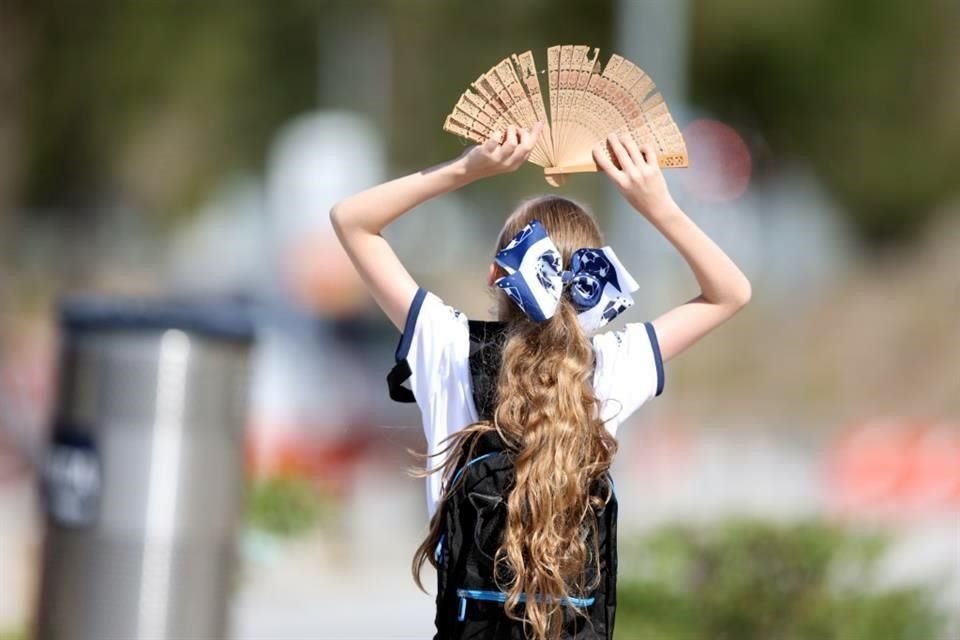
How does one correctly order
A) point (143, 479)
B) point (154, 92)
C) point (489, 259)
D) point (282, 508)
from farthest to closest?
1. point (154, 92)
2. point (489, 259)
3. point (282, 508)
4. point (143, 479)

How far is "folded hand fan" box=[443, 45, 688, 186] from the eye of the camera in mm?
3447

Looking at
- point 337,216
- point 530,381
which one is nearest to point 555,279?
point 530,381

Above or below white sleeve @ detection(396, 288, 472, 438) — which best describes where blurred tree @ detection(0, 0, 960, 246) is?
above

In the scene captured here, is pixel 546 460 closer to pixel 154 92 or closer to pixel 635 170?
pixel 635 170

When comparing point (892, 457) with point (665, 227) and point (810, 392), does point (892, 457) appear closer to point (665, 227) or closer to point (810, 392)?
point (810, 392)

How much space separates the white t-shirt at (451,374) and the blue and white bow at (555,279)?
4.7 inches

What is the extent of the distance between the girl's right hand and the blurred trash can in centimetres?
259

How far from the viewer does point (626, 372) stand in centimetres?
359

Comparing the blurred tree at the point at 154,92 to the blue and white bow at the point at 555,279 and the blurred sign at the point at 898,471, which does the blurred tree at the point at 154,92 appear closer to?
the blurred sign at the point at 898,471

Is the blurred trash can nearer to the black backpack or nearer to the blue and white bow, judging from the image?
the black backpack

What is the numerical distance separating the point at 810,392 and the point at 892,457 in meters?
8.65

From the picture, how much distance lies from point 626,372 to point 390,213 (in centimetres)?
62

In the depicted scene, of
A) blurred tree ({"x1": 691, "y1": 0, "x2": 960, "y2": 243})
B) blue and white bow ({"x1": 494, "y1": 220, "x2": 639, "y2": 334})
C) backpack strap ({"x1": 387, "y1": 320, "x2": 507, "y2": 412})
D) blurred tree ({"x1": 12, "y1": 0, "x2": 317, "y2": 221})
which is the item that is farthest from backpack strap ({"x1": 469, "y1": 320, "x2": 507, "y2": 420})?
blurred tree ({"x1": 691, "y1": 0, "x2": 960, "y2": 243})

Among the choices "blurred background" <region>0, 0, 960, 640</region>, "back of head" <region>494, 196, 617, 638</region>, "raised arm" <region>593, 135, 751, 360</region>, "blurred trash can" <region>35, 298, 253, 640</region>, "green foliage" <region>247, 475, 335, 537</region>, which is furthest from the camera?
"green foliage" <region>247, 475, 335, 537</region>
